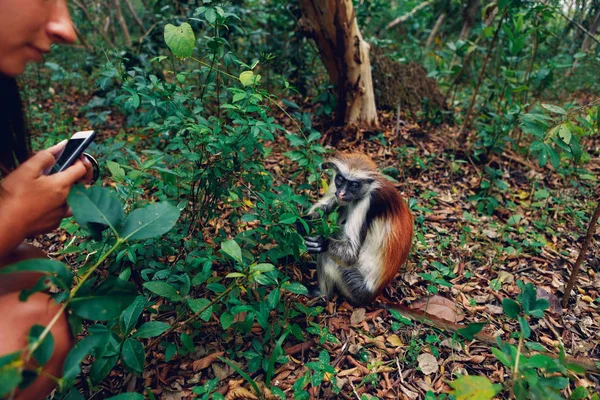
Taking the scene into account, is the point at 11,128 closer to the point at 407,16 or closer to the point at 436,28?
the point at 407,16

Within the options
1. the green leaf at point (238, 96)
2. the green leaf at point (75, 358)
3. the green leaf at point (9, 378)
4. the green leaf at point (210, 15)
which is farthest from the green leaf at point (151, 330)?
the green leaf at point (210, 15)

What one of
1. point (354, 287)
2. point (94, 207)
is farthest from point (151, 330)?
point (354, 287)

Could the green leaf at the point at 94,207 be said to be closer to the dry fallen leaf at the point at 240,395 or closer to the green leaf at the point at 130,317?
the green leaf at the point at 130,317

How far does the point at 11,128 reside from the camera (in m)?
1.71

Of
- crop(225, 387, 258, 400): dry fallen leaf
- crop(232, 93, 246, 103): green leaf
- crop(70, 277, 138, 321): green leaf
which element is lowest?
crop(225, 387, 258, 400): dry fallen leaf

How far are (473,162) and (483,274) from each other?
2060 millimetres

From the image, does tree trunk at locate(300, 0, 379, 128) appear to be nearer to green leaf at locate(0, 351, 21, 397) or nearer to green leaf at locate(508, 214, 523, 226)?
green leaf at locate(508, 214, 523, 226)

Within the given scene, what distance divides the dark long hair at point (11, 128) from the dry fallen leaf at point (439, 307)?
2788 mm

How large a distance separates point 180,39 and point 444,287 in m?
2.86

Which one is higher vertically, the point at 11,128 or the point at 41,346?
the point at 11,128

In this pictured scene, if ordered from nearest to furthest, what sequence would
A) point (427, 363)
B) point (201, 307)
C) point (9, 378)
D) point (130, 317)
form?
point (9, 378) → point (130, 317) → point (201, 307) → point (427, 363)

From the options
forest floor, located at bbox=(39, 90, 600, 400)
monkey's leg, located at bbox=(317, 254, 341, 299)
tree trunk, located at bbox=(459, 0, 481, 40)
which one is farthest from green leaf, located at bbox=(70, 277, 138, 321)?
tree trunk, located at bbox=(459, 0, 481, 40)

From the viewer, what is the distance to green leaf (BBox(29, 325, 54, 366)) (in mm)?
1207

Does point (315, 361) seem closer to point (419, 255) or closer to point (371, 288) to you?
point (371, 288)
